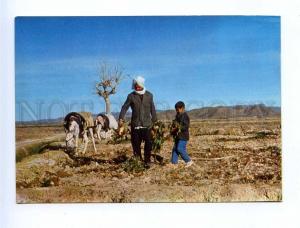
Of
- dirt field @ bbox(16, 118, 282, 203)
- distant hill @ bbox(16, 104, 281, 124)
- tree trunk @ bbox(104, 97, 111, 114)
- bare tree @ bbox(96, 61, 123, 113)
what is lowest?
dirt field @ bbox(16, 118, 282, 203)

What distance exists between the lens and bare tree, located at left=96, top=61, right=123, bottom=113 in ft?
9.71

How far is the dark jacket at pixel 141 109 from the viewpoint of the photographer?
299 cm

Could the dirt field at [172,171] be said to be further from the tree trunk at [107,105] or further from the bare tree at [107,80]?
the bare tree at [107,80]

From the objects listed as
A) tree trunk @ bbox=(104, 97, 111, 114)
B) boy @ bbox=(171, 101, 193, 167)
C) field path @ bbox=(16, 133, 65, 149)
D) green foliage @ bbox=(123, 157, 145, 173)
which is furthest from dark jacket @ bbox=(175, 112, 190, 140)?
field path @ bbox=(16, 133, 65, 149)

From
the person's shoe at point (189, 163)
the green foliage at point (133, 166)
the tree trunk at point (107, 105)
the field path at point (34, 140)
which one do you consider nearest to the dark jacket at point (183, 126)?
the person's shoe at point (189, 163)

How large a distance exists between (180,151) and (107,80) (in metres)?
0.68

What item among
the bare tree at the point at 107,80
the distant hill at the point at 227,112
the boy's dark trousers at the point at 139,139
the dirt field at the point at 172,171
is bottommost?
the dirt field at the point at 172,171

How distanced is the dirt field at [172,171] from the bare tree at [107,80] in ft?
1.17

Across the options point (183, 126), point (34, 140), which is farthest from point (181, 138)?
point (34, 140)

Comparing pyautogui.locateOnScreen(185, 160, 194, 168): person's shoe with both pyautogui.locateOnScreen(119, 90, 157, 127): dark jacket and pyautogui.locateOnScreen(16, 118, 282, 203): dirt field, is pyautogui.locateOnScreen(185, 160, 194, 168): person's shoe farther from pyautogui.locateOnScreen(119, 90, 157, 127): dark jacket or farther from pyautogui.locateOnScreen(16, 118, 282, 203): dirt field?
pyautogui.locateOnScreen(119, 90, 157, 127): dark jacket

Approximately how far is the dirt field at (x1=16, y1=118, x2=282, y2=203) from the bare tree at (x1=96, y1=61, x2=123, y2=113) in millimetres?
358

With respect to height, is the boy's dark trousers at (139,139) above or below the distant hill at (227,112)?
below
